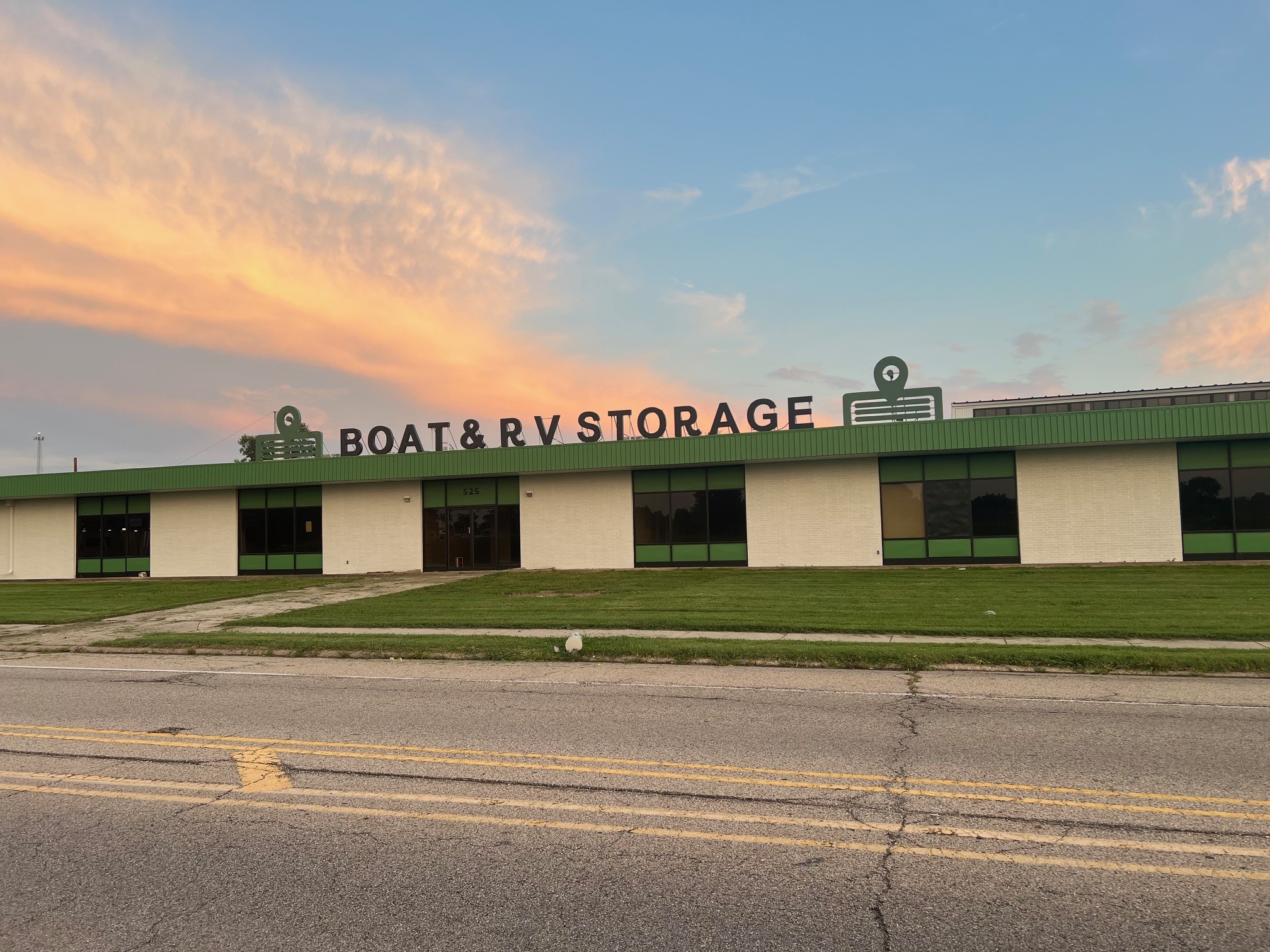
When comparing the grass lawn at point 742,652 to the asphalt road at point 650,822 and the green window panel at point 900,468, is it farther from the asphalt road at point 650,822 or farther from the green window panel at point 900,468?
the green window panel at point 900,468

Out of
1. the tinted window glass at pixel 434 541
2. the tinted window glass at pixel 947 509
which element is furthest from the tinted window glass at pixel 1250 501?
the tinted window glass at pixel 434 541

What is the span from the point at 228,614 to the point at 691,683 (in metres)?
15.0

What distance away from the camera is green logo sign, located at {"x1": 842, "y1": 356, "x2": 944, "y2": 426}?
29.7 metres

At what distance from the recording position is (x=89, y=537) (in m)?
38.8

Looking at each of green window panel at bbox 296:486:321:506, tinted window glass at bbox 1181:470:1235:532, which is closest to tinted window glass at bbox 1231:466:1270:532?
tinted window glass at bbox 1181:470:1235:532

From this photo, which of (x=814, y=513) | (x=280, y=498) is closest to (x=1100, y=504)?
(x=814, y=513)

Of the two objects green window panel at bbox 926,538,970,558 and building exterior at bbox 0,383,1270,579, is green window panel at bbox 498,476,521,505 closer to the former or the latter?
building exterior at bbox 0,383,1270,579

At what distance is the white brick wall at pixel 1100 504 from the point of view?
87.8ft

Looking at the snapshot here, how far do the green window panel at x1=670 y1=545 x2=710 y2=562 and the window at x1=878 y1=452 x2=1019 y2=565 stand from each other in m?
6.41

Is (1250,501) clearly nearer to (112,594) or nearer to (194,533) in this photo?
(112,594)

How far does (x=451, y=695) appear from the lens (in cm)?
1066

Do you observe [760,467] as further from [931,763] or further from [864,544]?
[931,763]

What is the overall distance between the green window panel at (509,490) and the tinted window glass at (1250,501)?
2456cm

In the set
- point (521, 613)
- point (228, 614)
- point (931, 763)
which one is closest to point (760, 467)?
point (521, 613)
